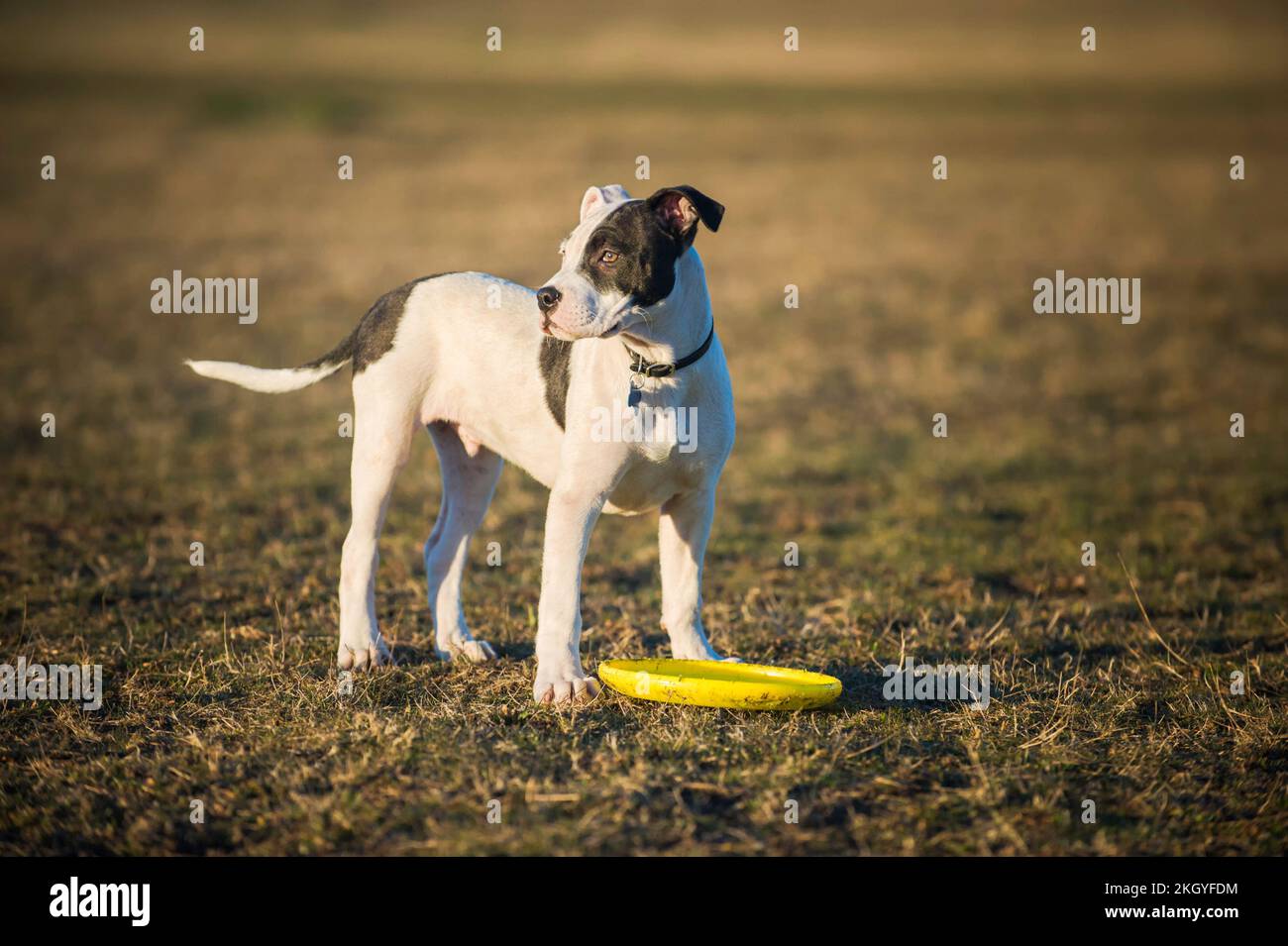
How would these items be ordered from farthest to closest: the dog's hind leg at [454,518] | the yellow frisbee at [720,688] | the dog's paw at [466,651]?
the dog's hind leg at [454,518] < the dog's paw at [466,651] < the yellow frisbee at [720,688]

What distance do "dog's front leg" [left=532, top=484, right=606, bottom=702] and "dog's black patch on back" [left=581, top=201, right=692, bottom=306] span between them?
96cm

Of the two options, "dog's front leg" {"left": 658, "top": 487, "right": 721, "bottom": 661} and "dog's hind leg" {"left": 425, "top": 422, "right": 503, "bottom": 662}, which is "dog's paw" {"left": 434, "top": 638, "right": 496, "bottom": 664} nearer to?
"dog's hind leg" {"left": 425, "top": 422, "right": 503, "bottom": 662}

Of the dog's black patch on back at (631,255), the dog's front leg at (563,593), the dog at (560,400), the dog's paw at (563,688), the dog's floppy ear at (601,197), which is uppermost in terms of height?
the dog's floppy ear at (601,197)

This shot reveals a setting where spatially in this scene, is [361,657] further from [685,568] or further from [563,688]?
[685,568]

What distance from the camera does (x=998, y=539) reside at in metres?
9.98

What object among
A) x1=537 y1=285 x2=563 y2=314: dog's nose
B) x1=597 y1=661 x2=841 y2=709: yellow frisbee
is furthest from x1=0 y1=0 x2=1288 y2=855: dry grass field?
x1=537 y1=285 x2=563 y2=314: dog's nose

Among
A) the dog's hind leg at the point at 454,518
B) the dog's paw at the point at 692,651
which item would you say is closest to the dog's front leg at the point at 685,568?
the dog's paw at the point at 692,651

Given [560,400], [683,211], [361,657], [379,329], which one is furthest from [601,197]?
[361,657]

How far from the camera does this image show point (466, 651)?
279 inches

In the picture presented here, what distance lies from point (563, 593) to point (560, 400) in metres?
0.91

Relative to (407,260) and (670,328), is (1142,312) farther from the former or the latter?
(670,328)

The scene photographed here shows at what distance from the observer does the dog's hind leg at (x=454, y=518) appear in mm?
7223

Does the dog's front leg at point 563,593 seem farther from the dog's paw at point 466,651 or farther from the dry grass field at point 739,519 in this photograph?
the dog's paw at point 466,651

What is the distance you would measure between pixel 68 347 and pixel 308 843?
12.8 m
